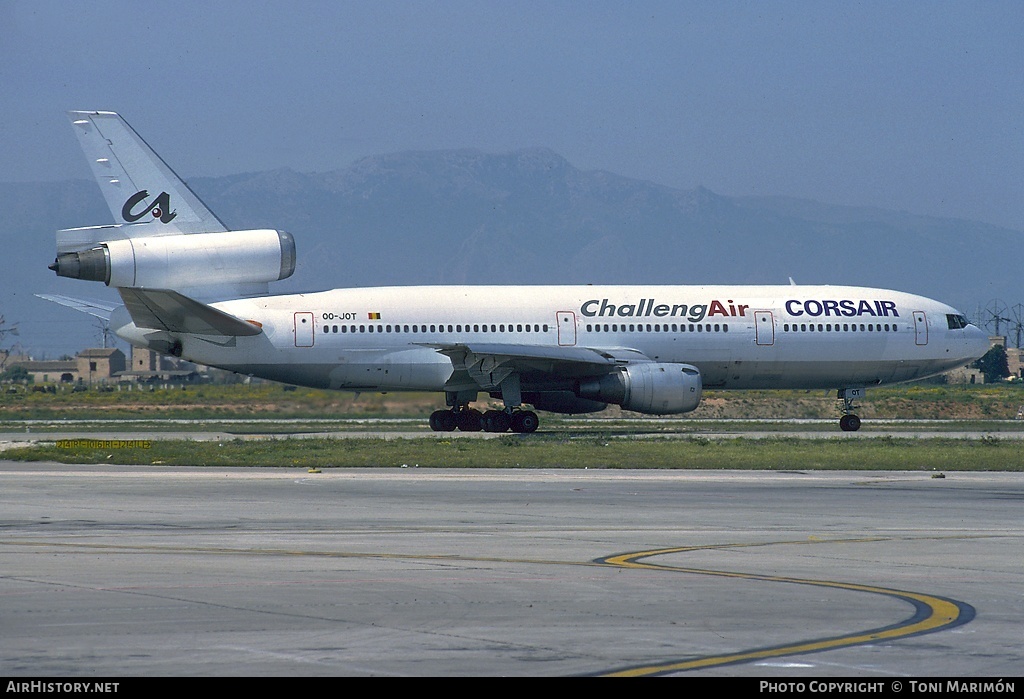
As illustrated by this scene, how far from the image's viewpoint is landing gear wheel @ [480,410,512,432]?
41.8 metres

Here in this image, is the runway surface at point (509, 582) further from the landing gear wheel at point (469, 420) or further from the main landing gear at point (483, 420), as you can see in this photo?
the landing gear wheel at point (469, 420)

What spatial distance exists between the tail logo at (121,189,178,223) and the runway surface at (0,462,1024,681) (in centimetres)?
1786

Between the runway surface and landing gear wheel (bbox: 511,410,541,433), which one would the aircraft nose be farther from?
the runway surface

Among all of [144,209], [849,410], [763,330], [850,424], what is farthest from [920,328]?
[144,209]

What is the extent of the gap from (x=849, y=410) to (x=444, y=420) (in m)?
14.0

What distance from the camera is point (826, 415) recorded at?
6050cm

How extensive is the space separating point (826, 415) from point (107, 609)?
2057 inches

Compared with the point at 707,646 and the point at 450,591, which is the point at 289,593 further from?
the point at 707,646

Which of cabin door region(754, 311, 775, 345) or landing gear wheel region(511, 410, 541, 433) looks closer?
landing gear wheel region(511, 410, 541, 433)

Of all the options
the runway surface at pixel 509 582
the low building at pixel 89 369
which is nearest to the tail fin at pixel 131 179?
the runway surface at pixel 509 582

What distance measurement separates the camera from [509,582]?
43.1ft

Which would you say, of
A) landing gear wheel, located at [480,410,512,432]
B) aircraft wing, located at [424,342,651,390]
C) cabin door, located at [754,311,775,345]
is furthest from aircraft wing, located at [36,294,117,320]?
cabin door, located at [754,311,775,345]

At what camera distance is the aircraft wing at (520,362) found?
39938 mm

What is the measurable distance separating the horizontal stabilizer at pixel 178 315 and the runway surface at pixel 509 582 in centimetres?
1489
